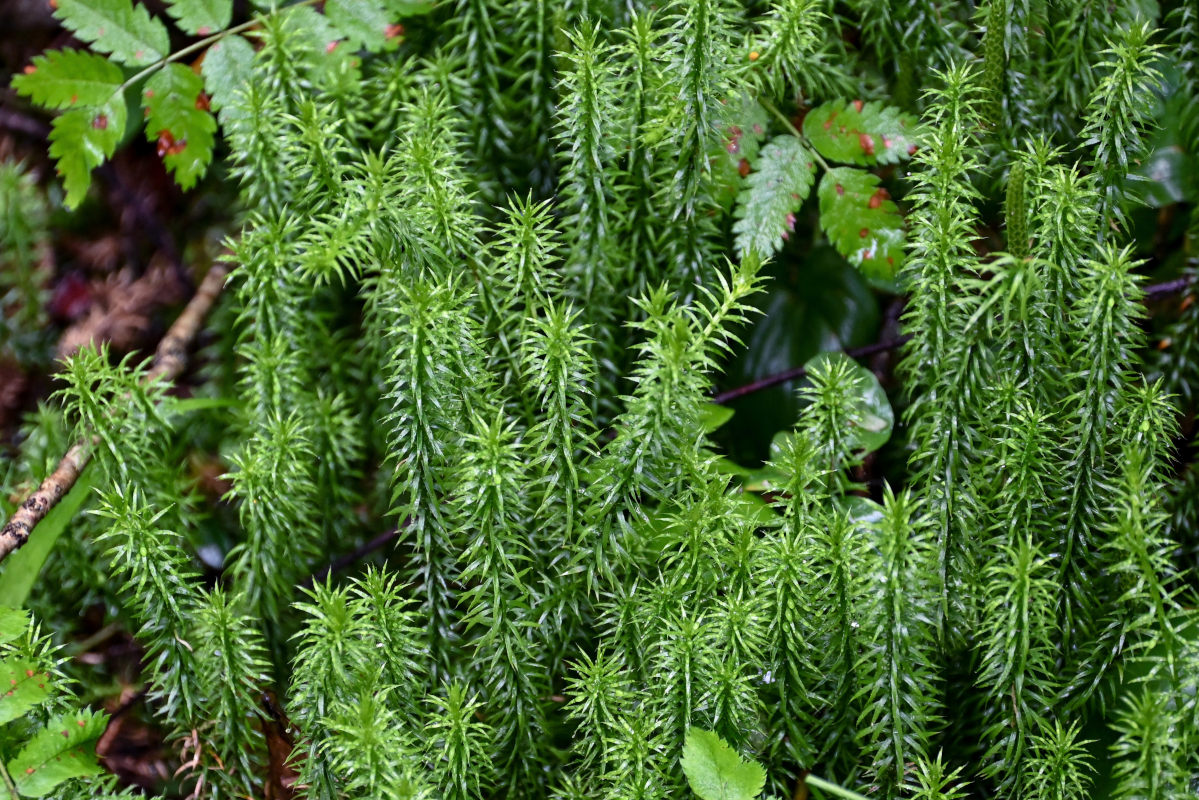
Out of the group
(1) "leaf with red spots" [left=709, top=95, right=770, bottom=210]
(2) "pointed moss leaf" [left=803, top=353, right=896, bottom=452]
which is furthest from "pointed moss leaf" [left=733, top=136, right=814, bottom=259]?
(2) "pointed moss leaf" [left=803, top=353, right=896, bottom=452]

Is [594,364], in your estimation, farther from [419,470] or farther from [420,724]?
[420,724]

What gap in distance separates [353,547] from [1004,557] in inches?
47.4

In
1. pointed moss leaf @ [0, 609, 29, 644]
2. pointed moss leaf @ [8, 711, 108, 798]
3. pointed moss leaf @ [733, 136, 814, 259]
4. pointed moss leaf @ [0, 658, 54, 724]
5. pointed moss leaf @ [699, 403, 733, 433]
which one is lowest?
pointed moss leaf @ [699, 403, 733, 433]

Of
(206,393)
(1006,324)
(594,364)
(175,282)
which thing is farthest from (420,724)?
(175,282)

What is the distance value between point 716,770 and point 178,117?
161 cm

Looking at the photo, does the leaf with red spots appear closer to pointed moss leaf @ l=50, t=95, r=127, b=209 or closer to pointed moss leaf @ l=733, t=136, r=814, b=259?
pointed moss leaf @ l=733, t=136, r=814, b=259

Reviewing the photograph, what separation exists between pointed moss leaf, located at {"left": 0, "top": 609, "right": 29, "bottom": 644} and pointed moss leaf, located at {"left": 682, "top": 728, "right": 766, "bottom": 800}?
0.99 meters

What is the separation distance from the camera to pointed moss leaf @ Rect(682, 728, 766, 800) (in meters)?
1.30

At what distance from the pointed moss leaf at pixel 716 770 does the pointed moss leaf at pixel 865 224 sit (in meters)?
0.91

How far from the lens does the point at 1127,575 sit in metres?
1.47

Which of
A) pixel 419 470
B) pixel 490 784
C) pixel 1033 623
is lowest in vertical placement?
pixel 490 784

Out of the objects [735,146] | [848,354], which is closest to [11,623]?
[735,146]

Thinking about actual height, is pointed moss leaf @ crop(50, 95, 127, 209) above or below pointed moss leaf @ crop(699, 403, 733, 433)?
above

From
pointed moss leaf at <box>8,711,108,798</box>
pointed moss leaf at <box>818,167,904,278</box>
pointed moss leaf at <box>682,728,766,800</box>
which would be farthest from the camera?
pointed moss leaf at <box>818,167,904,278</box>
